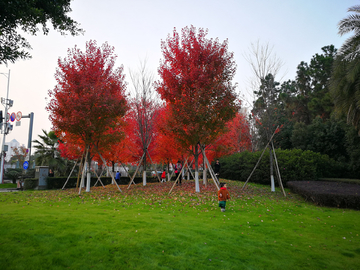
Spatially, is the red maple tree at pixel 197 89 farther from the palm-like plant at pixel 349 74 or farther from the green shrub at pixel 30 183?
the green shrub at pixel 30 183

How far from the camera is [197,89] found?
12.4 m

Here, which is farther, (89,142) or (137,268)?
(89,142)

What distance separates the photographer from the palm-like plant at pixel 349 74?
14.0m

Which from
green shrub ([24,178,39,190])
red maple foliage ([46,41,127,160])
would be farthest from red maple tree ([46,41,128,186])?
green shrub ([24,178,39,190])

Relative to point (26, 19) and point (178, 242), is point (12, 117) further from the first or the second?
point (178, 242)

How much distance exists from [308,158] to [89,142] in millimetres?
15881

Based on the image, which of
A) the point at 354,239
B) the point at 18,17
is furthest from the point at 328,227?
the point at 18,17

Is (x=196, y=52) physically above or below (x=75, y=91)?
above

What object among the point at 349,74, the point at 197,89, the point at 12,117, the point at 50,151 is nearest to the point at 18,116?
the point at 12,117

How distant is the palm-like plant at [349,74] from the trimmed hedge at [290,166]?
3.96 metres

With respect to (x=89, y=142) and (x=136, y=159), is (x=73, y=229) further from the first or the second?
(x=136, y=159)

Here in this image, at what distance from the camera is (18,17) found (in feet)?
17.6

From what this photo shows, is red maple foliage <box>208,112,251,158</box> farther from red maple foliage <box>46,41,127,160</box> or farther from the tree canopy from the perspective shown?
the tree canopy

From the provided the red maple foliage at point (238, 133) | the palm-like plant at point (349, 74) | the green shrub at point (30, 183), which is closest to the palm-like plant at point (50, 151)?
the green shrub at point (30, 183)
